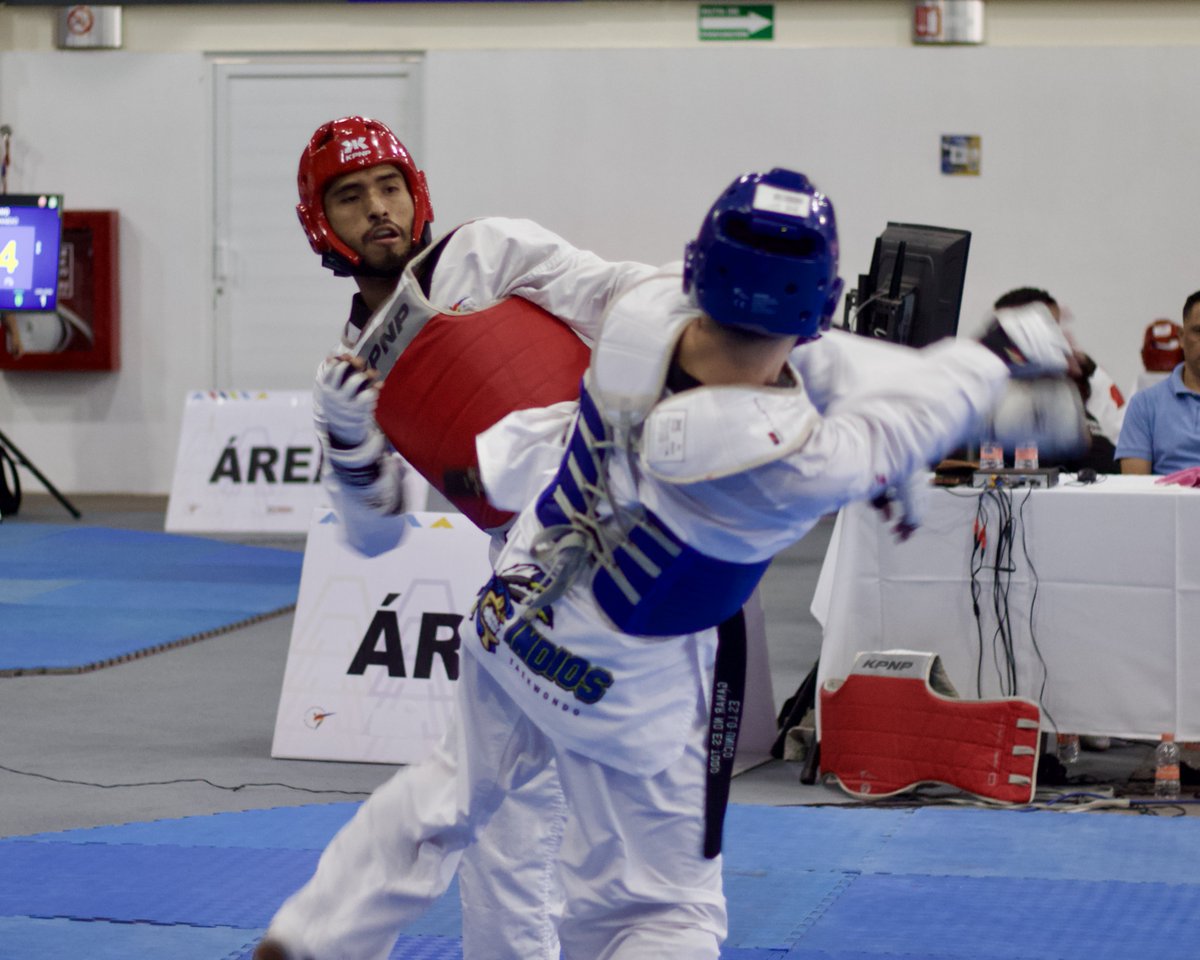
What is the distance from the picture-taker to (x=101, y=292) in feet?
43.1

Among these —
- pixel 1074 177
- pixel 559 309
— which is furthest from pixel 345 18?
pixel 559 309

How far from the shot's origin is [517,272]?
3.02 meters

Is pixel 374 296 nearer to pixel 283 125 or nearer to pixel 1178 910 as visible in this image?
pixel 1178 910

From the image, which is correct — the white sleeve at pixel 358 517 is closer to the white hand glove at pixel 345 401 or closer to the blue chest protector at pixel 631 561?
the white hand glove at pixel 345 401

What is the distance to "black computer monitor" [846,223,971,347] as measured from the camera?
4.74m

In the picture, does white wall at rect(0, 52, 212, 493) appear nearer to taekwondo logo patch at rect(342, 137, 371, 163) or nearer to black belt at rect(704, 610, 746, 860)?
taekwondo logo patch at rect(342, 137, 371, 163)

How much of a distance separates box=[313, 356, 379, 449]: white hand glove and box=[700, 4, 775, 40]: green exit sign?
33.7 feet

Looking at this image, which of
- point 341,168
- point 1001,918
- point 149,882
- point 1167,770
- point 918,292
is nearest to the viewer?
point 341,168

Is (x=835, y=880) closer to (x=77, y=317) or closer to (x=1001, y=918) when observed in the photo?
(x=1001, y=918)

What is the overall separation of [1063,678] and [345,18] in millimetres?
9635

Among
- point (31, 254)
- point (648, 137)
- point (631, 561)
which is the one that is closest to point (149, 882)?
point (631, 561)

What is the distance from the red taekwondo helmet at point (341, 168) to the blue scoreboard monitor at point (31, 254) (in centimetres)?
859

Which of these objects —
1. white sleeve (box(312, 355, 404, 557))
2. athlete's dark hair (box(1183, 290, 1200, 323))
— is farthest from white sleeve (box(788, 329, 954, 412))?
athlete's dark hair (box(1183, 290, 1200, 323))

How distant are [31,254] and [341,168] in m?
8.79
